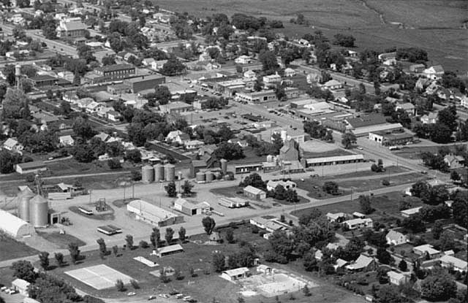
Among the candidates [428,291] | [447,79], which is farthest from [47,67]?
A: [428,291]

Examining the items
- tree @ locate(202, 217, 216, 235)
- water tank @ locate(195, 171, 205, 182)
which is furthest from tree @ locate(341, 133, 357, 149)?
tree @ locate(202, 217, 216, 235)

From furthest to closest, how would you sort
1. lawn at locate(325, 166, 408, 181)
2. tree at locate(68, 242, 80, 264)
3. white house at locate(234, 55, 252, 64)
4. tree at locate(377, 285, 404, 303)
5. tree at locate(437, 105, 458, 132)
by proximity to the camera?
1. white house at locate(234, 55, 252, 64)
2. tree at locate(437, 105, 458, 132)
3. lawn at locate(325, 166, 408, 181)
4. tree at locate(68, 242, 80, 264)
5. tree at locate(377, 285, 404, 303)

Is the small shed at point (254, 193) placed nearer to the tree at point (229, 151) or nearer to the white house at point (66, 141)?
the tree at point (229, 151)

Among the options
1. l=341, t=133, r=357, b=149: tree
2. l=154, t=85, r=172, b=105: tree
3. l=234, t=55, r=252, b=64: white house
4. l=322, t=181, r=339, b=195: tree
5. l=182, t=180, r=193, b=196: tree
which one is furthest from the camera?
l=234, t=55, r=252, b=64: white house

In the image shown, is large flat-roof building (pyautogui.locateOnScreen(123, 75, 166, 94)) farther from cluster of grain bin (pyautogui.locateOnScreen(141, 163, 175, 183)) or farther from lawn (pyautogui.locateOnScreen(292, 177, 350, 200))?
lawn (pyautogui.locateOnScreen(292, 177, 350, 200))

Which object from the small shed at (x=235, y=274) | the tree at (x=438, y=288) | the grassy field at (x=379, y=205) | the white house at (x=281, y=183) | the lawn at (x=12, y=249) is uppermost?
the tree at (x=438, y=288)

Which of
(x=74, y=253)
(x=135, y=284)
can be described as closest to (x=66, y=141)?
(x=74, y=253)

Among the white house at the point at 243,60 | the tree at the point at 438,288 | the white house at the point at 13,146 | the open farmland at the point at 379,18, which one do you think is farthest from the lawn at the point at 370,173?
the white house at the point at 243,60
